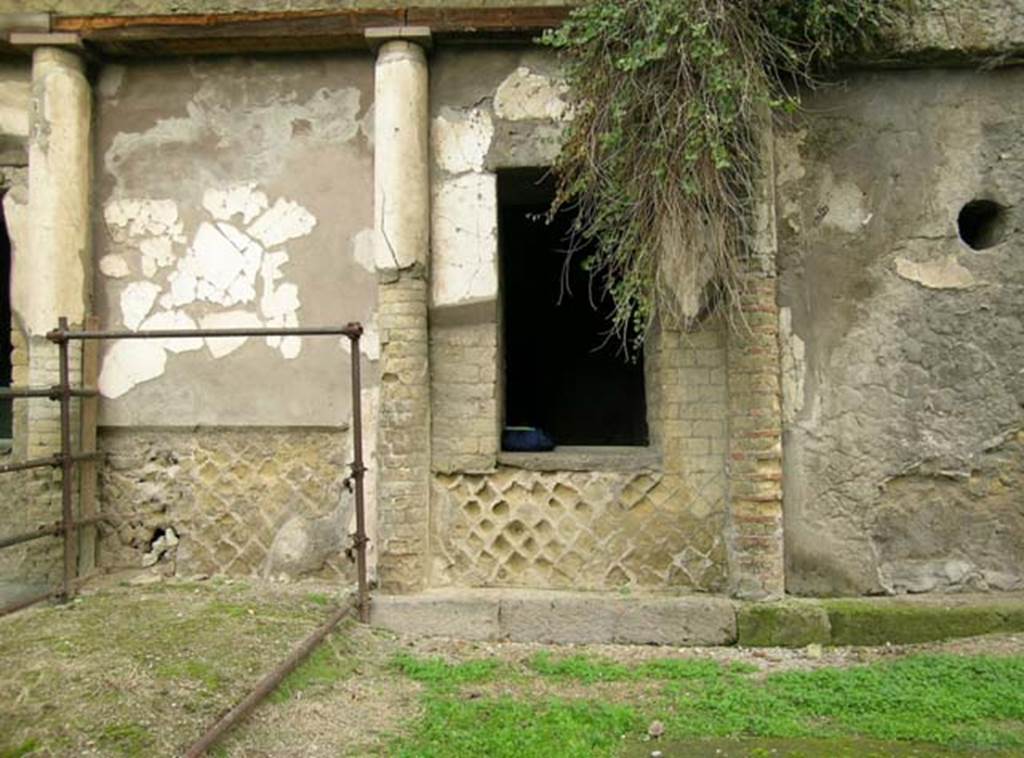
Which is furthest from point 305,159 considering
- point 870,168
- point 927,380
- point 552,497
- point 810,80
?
point 927,380

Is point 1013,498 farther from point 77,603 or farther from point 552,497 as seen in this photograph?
point 77,603

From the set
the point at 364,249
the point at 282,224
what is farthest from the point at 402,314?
the point at 282,224

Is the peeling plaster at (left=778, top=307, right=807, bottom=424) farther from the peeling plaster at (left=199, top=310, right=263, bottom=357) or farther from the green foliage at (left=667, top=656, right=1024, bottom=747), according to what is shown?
the peeling plaster at (left=199, top=310, right=263, bottom=357)

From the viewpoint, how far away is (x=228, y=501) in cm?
535

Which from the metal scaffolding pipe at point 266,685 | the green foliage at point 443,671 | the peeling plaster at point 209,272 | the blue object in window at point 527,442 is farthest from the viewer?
the blue object in window at point 527,442

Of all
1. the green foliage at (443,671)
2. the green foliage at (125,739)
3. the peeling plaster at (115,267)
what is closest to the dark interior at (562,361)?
the peeling plaster at (115,267)

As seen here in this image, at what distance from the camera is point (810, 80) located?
4.81 meters

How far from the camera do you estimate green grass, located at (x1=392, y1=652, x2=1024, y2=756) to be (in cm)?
357

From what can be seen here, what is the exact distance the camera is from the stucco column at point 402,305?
16.5 feet

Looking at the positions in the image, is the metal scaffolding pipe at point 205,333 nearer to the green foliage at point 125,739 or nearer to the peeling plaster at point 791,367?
the green foliage at point 125,739

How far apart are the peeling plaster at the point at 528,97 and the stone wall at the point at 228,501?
2189 mm

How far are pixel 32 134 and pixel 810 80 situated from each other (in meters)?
4.51

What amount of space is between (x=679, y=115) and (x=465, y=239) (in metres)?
1.46

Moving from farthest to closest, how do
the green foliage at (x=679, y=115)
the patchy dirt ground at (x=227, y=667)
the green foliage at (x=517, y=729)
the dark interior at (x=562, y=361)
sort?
the dark interior at (x=562, y=361) < the green foliage at (x=679, y=115) < the green foliage at (x=517, y=729) < the patchy dirt ground at (x=227, y=667)
